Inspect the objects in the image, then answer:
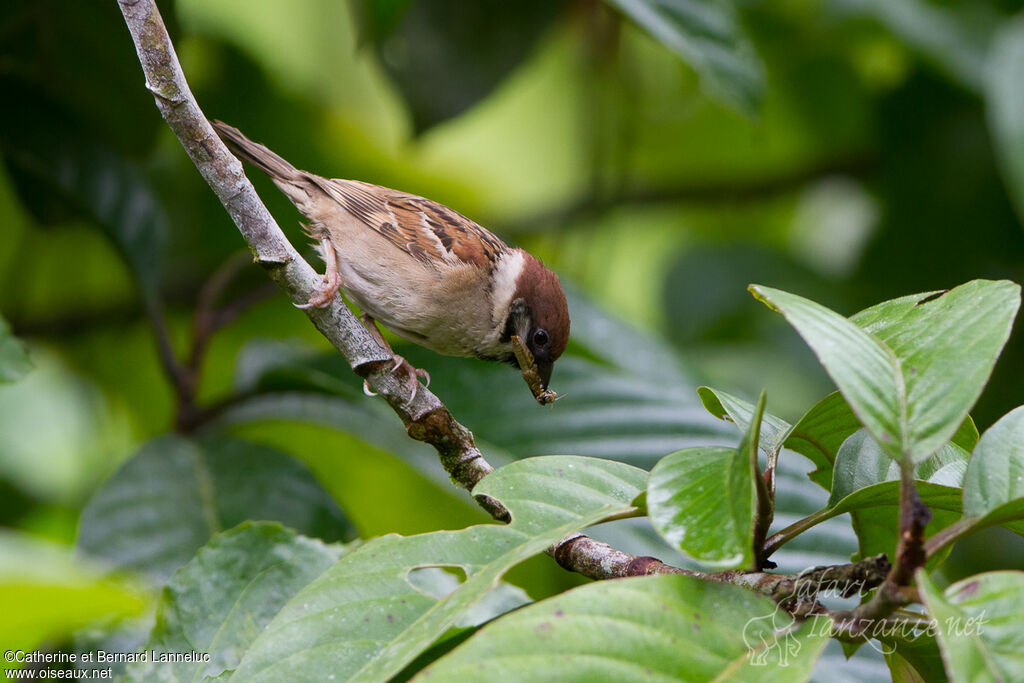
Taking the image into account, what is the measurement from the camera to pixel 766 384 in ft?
14.8

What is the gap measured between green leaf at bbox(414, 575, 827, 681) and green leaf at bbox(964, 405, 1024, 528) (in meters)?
0.28

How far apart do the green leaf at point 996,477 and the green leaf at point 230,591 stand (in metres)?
1.24

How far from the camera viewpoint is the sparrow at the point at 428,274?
269 cm

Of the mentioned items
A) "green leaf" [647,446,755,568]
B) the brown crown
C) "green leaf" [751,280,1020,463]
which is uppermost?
"green leaf" [751,280,1020,463]

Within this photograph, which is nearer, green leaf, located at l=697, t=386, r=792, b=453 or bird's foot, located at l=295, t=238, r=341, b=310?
green leaf, located at l=697, t=386, r=792, b=453

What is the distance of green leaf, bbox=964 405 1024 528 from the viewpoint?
1158mm

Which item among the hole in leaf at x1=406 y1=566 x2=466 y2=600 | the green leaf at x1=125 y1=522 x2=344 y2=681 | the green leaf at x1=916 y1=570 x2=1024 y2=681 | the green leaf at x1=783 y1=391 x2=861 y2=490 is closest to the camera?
the green leaf at x1=916 y1=570 x2=1024 y2=681

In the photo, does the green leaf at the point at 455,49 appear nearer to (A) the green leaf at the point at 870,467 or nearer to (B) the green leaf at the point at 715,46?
(B) the green leaf at the point at 715,46

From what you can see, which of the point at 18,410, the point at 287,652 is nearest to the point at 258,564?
the point at 287,652

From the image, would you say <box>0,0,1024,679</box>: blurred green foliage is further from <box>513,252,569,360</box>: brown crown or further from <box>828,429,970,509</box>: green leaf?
<box>828,429,970,509</box>: green leaf

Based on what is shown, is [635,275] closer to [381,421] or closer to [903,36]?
[903,36]

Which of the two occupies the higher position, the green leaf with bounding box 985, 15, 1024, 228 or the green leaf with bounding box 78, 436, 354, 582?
the green leaf with bounding box 985, 15, 1024, 228
